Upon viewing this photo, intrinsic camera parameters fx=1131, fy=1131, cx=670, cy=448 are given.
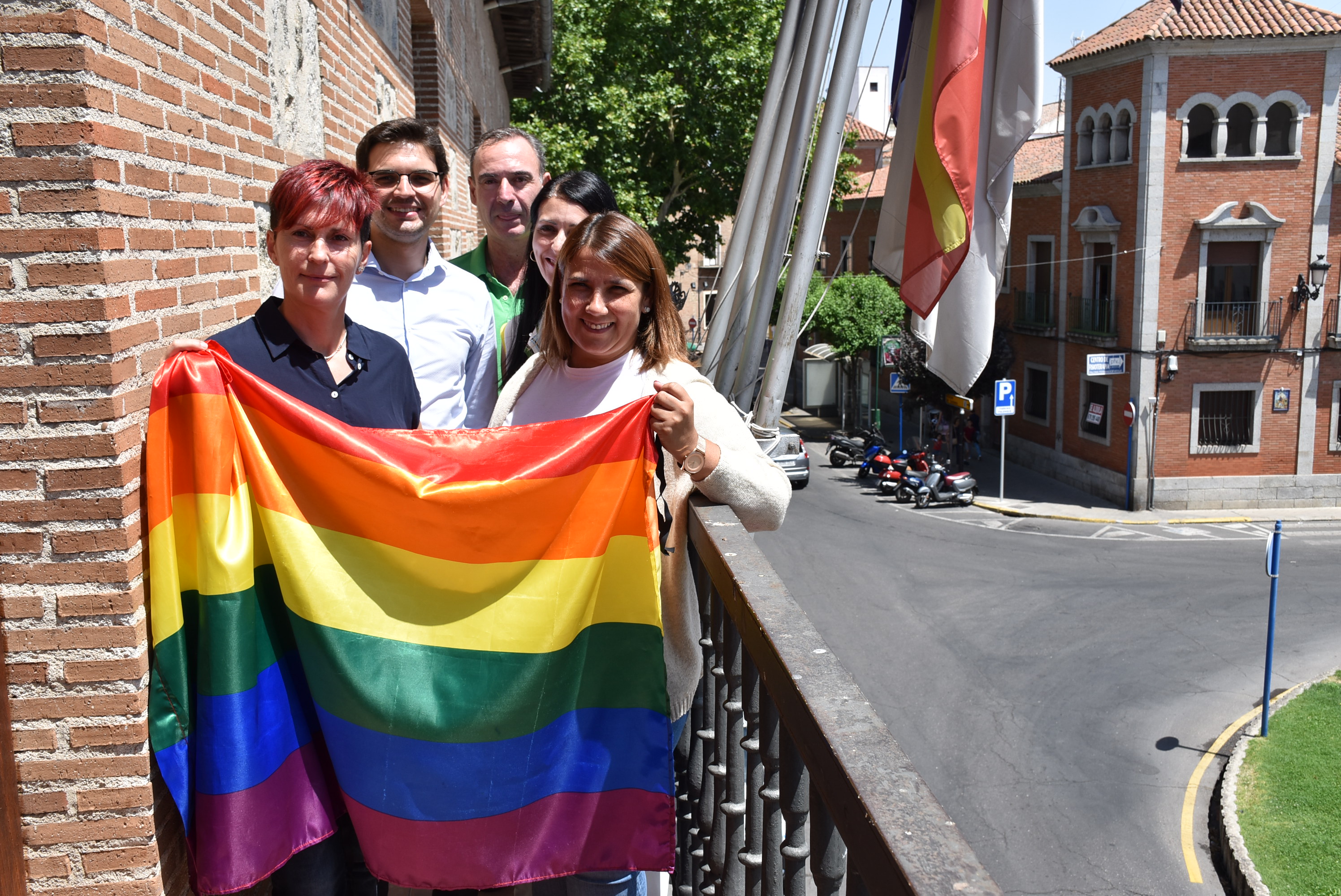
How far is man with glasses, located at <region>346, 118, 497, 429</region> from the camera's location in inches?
141

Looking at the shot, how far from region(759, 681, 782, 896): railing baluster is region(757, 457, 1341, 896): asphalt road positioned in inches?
361

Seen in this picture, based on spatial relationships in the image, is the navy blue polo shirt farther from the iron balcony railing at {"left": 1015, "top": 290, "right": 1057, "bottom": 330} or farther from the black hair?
the iron balcony railing at {"left": 1015, "top": 290, "right": 1057, "bottom": 330}

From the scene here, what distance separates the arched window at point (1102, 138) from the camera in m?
25.8

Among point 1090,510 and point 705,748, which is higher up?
point 705,748

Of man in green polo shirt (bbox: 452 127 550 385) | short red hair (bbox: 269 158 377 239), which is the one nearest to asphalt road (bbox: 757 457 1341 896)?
man in green polo shirt (bbox: 452 127 550 385)

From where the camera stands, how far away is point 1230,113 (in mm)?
24469

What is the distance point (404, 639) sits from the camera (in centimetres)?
246

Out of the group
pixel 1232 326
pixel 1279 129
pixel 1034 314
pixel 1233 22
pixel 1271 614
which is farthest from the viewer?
pixel 1034 314

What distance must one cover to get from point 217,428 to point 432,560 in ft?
1.76

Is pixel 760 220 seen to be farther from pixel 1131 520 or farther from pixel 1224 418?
pixel 1224 418

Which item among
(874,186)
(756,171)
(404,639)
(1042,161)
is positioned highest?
(874,186)

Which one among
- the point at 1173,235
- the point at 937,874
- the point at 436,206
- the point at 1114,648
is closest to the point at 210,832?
the point at 937,874

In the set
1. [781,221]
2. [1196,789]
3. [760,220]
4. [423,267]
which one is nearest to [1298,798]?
[1196,789]

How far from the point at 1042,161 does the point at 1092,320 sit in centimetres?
710
